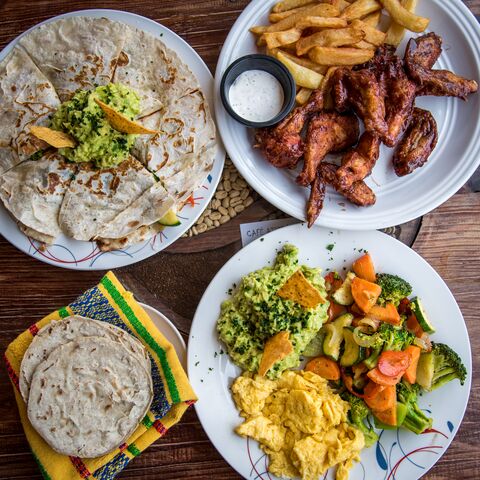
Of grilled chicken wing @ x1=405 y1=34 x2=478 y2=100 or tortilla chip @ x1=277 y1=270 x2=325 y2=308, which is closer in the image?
tortilla chip @ x1=277 y1=270 x2=325 y2=308

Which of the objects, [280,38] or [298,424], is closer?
Result: [280,38]

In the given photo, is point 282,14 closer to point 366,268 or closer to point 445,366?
point 366,268

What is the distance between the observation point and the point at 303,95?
361cm

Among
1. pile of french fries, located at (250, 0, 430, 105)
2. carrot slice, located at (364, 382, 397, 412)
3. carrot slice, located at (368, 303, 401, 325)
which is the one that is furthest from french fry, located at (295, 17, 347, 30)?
carrot slice, located at (364, 382, 397, 412)

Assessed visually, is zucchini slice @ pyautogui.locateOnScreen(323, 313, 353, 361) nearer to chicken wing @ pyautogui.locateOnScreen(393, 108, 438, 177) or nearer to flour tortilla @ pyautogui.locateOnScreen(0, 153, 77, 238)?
chicken wing @ pyautogui.locateOnScreen(393, 108, 438, 177)

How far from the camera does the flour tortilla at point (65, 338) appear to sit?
341 centimetres

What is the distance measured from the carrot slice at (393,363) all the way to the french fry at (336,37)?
2052 mm

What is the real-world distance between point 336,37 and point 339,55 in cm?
11

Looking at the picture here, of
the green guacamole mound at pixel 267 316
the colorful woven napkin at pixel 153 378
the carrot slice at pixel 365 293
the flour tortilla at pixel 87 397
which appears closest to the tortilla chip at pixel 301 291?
the green guacamole mound at pixel 267 316

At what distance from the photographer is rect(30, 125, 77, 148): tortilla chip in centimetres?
319

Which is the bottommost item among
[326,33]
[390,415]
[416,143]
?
[390,415]

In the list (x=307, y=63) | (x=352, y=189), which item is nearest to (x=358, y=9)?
(x=307, y=63)

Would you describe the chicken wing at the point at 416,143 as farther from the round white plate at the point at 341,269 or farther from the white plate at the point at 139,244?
the white plate at the point at 139,244

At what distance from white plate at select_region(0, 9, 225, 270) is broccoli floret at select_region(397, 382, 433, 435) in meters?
1.86
